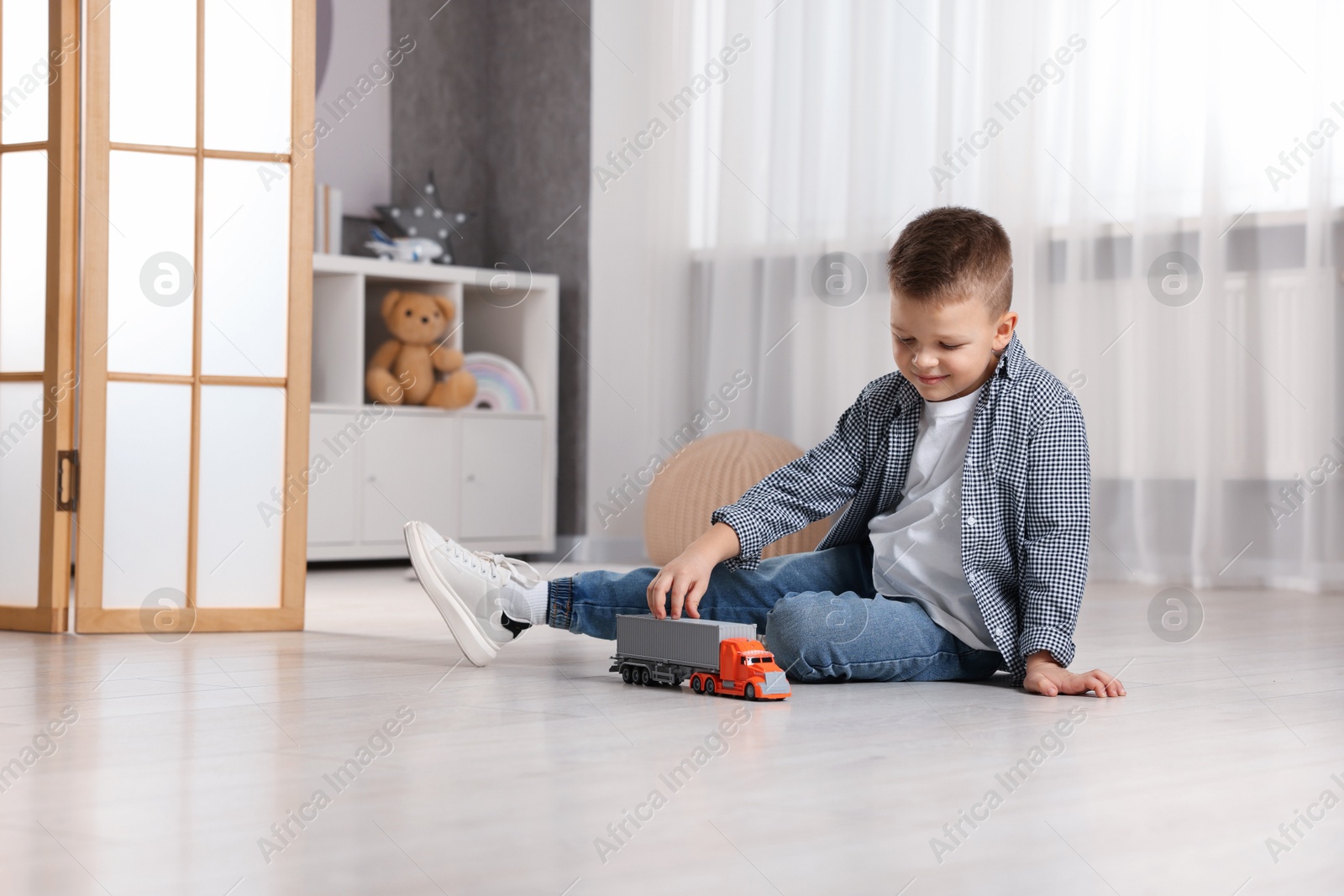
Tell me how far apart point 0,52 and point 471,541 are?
1.77 metres

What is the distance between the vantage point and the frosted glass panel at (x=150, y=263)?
1.93m

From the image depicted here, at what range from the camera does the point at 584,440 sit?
3797 millimetres

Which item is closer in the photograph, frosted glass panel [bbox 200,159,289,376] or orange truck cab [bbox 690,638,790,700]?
orange truck cab [bbox 690,638,790,700]

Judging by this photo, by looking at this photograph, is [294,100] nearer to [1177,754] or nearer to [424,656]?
[424,656]

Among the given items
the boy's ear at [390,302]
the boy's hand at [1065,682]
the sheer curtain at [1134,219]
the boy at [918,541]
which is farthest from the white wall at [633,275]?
the boy's hand at [1065,682]

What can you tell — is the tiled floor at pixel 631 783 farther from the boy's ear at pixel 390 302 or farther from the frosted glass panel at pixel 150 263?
the boy's ear at pixel 390 302

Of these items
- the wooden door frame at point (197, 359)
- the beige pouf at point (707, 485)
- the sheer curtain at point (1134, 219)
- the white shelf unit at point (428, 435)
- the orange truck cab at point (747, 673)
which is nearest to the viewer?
the orange truck cab at point (747, 673)

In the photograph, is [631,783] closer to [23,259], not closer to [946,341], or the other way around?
[946,341]

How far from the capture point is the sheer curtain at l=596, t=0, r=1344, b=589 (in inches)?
107

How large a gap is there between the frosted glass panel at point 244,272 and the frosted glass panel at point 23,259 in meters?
0.23

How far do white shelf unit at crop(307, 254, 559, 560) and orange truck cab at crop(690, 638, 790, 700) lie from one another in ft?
6.45

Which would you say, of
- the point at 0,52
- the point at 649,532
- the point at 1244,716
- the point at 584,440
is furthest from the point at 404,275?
the point at 1244,716

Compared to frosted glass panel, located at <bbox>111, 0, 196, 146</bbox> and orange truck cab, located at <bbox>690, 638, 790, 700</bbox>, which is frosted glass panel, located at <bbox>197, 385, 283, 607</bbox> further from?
orange truck cab, located at <bbox>690, 638, 790, 700</bbox>

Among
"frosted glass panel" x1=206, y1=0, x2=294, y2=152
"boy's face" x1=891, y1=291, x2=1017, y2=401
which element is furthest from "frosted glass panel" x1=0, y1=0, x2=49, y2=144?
"boy's face" x1=891, y1=291, x2=1017, y2=401
